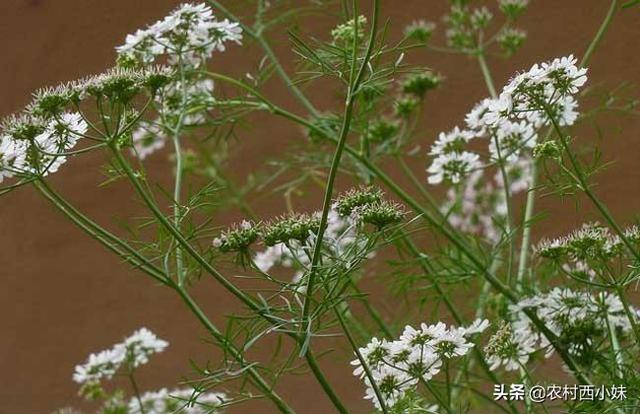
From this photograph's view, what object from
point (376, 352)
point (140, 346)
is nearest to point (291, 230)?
point (376, 352)

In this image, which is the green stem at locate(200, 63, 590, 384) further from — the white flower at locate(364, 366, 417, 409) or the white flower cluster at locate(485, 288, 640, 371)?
the white flower at locate(364, 366, 417, 409)

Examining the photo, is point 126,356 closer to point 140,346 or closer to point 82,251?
point 140,346

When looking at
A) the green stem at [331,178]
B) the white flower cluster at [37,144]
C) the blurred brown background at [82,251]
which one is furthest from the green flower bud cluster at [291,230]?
the blurred brown background at [82,251]

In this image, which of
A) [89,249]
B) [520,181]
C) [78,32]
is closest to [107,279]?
[89,249]

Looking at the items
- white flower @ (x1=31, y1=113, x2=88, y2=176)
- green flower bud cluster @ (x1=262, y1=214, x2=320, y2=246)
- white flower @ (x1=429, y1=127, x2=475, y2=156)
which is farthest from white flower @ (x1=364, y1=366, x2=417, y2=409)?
white flower @ (x1=429, y1=127, x2=475, y2=156)

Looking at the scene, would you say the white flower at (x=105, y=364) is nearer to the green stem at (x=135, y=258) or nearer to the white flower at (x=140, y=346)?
the white flower at (x=140, y=346)
